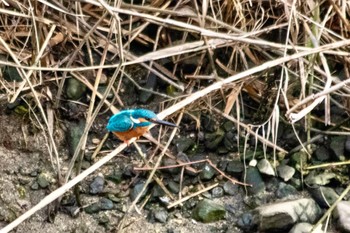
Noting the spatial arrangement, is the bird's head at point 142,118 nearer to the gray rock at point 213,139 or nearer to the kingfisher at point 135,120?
the kingfisher at point 135,120

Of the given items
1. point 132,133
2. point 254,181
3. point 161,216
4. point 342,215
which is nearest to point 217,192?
point 254,181

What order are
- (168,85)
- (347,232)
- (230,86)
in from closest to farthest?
(347,232)
(230,86)
(168,85)

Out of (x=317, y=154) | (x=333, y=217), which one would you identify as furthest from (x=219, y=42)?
(x=333, y=217)

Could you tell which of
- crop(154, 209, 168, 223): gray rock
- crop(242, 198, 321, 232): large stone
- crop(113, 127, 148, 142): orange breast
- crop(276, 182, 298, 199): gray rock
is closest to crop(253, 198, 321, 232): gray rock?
crop(242, 198, 321, 232): large stone

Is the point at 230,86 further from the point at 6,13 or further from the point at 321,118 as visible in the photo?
the point at 6,13

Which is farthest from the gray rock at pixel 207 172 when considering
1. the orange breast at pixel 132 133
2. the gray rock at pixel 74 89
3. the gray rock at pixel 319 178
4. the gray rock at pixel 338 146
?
the orange breast at pixel 132 133

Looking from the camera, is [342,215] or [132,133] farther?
[342,215]

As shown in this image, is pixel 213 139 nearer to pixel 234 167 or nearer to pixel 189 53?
pixel 234 167
